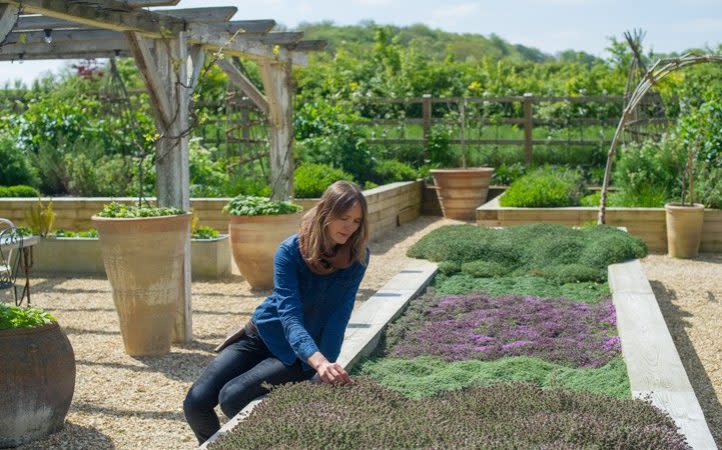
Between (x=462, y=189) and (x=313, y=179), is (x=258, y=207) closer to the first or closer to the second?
(x=313, y=179)

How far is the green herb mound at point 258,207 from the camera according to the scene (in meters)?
8.77

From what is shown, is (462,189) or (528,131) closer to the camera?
(462,189)

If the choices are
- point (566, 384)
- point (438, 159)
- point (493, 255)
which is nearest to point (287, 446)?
point (566, 384)

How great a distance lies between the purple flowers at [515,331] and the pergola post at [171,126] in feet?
5.59

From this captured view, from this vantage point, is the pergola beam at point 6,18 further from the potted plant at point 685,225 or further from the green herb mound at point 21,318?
the potted plant at point 685,225

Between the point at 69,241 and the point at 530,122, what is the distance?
8.37 metres

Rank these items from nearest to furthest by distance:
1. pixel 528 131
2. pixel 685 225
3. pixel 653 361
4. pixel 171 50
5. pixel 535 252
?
pixel 653 361 < pixel 171 50 < pixel 535 252 < pixel 685 225 < pixel 528 131

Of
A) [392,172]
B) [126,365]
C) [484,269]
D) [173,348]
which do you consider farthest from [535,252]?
[392,172]

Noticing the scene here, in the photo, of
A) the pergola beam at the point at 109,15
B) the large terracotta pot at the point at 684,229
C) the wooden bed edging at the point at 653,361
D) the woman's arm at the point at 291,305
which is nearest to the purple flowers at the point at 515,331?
the wooden bed edging at the point at 653,361

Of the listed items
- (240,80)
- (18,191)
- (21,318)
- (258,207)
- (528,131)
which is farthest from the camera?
(528,131)

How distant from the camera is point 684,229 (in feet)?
34.2

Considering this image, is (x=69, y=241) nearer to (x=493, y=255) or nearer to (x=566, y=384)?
(x=493, y=255)

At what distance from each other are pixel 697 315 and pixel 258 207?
3.86m

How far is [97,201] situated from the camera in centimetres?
1126
